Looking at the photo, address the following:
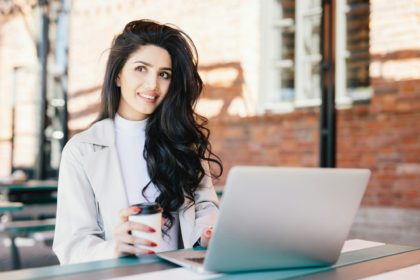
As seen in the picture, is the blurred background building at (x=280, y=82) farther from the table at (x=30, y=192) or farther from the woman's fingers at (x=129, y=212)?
the woman's fingers at (x=129, y=212)

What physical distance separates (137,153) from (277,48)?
4.83 meters

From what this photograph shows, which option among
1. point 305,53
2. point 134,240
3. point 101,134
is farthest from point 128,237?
point 305,53

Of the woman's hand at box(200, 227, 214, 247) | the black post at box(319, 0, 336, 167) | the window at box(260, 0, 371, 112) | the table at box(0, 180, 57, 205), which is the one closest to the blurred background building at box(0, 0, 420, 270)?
the window at box(260, 0, 371, 112)

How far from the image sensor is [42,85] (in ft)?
21.0

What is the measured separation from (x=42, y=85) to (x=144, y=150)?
5.03 metres

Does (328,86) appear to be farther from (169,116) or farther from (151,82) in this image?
(151,82)

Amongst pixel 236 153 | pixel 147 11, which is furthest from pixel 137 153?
pixel 147 11

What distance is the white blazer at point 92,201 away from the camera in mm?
1474

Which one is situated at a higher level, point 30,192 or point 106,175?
point 106,175

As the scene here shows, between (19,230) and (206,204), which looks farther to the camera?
(19,230)

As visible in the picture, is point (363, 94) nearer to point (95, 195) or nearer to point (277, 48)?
point (277, 48)

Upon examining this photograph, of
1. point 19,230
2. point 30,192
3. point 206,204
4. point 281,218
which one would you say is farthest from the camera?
point 30,192

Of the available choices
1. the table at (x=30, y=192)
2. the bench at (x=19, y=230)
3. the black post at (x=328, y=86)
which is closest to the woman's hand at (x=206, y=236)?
the black post at (x=328, y=86)

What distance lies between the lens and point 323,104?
4.36m
